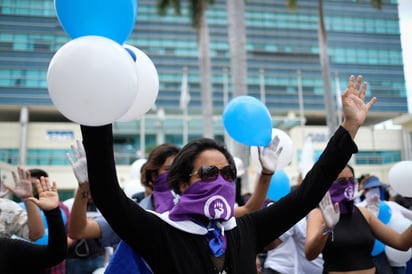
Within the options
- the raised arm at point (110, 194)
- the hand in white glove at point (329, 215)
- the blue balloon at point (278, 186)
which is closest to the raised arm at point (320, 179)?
the raised arm at point (110, 194)

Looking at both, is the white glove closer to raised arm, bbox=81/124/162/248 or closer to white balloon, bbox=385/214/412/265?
raised arm, bbox=81/124/162/248

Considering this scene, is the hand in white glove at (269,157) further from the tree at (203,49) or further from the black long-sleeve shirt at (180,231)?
the tree at (203,49)

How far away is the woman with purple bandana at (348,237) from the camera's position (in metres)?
2.90

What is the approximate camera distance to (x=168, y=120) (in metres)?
42.0

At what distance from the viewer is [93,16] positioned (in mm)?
1462

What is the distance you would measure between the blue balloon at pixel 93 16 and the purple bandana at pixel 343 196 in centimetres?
215

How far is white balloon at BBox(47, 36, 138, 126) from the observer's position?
124 centimetres

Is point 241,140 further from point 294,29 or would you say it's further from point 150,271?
A: point 294,29

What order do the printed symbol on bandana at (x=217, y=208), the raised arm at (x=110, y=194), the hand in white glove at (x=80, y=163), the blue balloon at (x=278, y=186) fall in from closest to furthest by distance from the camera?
the raised arm at (x=110, y=194) < the printed symbol on bandana at (x=217, y=208) < the hand in white glove at (x=80, y=163) < the blue balloon at (x=278, y=186)

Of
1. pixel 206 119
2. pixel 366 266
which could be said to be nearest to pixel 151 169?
pixel 366 266

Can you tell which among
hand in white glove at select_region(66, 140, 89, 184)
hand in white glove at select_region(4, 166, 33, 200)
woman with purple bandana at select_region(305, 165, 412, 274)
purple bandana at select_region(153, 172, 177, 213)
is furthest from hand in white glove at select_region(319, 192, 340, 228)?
hand in white glove at select_region(4, 166, 33, 200)

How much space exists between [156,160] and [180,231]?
52.5 inches

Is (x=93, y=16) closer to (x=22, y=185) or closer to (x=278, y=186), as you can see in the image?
(x=22, y=185)

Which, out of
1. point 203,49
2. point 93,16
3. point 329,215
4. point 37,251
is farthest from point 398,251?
point 203,49
